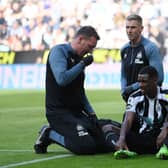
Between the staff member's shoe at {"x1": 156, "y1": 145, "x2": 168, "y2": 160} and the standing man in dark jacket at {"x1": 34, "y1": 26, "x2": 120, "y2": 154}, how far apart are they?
0.69m

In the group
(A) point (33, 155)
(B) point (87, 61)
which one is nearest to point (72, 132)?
(A) point (33, 155)

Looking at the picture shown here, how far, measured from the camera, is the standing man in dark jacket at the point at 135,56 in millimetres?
8289

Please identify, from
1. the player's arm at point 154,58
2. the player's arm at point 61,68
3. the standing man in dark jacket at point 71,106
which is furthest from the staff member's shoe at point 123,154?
the player's arm at point 154,58

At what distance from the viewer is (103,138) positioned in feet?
25.2

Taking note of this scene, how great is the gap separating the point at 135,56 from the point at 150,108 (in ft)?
3.91

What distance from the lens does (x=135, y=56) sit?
850 cm

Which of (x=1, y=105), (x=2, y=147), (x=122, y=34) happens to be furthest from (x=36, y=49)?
(x=2, y=147)

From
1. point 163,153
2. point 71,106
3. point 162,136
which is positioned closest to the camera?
point 163,153

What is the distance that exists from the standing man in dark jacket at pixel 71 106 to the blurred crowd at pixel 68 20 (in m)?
21.5

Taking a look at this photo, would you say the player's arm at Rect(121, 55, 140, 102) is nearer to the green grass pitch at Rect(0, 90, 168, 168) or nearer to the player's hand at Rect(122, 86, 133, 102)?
the player's hand at Rect(122, 86, 133, 102)

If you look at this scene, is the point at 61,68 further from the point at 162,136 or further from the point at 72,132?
the point at 162,136

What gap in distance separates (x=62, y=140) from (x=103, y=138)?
511mm

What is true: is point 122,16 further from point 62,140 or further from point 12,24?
point 62,140

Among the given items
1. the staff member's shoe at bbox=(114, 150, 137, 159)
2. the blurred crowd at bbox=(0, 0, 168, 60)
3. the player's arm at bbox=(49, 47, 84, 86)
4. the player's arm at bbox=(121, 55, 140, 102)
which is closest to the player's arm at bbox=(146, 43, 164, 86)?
the player's arm at bbox=(121, 55, 140, 102)
